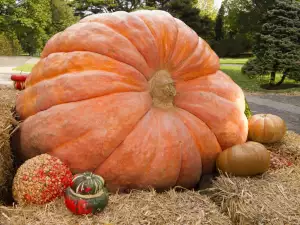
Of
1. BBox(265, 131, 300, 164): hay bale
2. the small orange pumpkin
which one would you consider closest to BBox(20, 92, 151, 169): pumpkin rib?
the small orange pumpkin

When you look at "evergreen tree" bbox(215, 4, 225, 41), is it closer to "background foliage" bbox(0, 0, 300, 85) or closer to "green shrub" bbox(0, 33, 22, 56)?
"background foliage" bbox(0, 0, 300, 85)

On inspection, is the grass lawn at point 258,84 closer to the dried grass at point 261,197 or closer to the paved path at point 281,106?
the paved path at point 281,106

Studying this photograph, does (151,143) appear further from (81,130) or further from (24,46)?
(24,46)

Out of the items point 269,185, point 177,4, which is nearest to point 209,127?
point 269,185

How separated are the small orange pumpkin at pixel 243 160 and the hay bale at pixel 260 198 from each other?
0.24 feet

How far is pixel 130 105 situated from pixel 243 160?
96 cm

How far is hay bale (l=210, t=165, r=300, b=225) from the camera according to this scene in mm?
2277

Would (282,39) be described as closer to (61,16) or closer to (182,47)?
(182,47)

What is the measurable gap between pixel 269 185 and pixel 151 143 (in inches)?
36.8

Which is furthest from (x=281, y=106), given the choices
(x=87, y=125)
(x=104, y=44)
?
(x=87, y=125)

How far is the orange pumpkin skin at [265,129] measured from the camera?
11.0 feet

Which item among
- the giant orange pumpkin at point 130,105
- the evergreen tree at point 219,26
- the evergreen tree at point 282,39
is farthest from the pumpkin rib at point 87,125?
the evergreen tree at point 219,26

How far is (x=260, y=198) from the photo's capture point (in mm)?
2467

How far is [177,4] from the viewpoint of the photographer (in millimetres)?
25500
